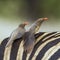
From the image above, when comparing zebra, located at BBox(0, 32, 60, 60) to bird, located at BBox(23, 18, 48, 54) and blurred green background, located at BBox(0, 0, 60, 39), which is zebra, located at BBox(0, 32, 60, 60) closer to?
bird, located at BBox(23, 18, 48, 54)

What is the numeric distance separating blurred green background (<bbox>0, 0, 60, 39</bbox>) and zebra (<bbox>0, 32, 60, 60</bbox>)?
1.37 feet

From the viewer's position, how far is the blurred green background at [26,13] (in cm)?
113

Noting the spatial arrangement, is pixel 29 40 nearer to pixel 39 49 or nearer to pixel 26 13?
pixel 39 49

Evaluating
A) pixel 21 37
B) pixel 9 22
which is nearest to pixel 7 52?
pixel 21 37

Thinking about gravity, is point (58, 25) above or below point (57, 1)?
below

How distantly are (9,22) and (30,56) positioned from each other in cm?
52

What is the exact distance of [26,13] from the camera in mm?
1139

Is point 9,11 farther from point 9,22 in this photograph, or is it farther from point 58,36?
point 58,36

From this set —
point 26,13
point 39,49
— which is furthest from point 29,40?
point 26,13

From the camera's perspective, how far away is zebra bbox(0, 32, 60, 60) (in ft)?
1.99

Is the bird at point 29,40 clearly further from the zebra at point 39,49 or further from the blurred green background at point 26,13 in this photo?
the blurred green background at point 26,13

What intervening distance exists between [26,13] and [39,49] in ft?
1.70

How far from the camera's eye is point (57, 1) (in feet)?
3.61

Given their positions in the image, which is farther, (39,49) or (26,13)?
(26,13)
